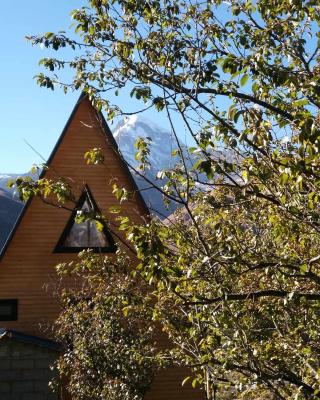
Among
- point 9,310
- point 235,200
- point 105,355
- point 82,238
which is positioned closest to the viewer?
point 235,200

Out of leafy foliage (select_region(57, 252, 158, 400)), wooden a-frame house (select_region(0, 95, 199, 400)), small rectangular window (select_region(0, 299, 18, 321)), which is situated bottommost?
leafy foliage (select_region(57, 252, 158, 400))

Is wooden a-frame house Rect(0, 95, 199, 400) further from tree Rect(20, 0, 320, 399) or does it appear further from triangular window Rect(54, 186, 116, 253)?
tree Rect(20, 0, 320, 399)

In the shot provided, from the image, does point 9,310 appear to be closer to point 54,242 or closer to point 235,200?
point 54,242

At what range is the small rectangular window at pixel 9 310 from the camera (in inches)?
602

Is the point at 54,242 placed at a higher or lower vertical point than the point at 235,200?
higher

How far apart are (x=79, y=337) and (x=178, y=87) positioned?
730 cm

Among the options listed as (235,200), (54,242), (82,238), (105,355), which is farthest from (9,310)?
(235,200)

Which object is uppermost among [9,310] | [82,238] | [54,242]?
[82,238]

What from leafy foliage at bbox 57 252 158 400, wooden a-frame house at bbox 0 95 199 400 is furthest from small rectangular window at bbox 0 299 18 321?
leafy foliage at bbox 57 252 158 400

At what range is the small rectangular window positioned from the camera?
50.1 ft

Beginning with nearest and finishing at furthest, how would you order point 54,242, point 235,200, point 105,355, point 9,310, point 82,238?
point 235,200 < point 105,355 < point 9,310 < point 54,242 < point 82,238

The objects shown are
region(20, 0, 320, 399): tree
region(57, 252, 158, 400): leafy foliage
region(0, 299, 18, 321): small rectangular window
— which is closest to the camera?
region(20, 0, 320, 399): tree

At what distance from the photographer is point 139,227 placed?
4844 millimetres

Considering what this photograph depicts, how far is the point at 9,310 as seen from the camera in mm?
15367
